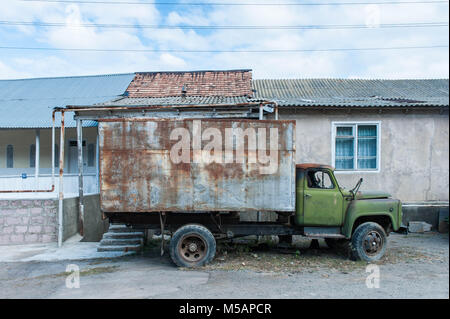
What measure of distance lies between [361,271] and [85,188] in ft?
28.1

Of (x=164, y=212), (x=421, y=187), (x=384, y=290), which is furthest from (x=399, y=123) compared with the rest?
(x=164, y=212)

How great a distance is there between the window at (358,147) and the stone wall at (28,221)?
344 inches

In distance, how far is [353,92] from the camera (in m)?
13.9

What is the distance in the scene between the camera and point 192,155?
6.74 metres

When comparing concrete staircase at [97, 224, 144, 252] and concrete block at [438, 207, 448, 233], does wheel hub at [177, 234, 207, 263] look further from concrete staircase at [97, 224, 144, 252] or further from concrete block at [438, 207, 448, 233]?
concrete block at [438, 207, 448, 233]

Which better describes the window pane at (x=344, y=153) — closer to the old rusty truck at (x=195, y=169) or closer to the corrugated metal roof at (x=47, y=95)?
the old rusty truck at (x=195, y=169)

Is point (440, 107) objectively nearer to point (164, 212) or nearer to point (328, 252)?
point (328, 252)

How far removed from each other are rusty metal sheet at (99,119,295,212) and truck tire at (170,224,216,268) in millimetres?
444

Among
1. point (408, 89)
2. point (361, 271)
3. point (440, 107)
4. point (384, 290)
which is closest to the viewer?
point (384, 290)

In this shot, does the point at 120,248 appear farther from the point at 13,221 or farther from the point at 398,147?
the point at 398,147

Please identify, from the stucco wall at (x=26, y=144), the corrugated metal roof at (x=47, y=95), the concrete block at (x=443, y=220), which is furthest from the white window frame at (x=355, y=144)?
the stucco wall at (x=26, y=144)

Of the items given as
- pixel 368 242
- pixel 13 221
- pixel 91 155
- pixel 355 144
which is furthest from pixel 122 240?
pixel 355 144

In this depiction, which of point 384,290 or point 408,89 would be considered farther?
point 408,89

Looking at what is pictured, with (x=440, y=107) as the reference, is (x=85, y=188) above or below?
below
